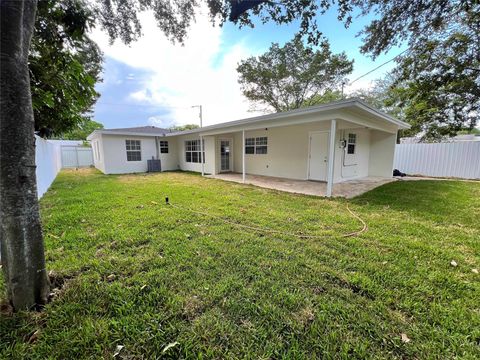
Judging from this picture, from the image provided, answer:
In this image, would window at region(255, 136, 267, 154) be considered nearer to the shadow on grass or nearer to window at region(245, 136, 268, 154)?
window at region(245, 136, 268, 154)

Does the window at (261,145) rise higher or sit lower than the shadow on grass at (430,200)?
higher

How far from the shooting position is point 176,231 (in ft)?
11.6

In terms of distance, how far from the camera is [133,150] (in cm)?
1279

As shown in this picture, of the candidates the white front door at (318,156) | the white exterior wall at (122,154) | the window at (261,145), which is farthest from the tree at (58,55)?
the white exterior wall at (122,154)

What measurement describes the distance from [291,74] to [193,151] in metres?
9.76

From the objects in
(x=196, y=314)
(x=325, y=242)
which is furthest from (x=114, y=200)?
(x=325, y=242)

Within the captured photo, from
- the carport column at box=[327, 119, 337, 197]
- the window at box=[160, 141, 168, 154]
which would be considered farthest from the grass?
the window at box=[160, 141, 168, 154]

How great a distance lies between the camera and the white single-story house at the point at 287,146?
6590mm

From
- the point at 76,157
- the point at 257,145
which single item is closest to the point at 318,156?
the point at 257,145

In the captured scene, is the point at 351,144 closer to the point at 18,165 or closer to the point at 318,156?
the point at 318,156

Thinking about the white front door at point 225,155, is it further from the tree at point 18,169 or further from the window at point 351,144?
the tree at point 18,169

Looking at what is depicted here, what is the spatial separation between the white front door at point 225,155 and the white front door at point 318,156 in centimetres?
497

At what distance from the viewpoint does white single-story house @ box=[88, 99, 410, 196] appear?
21.6 ft

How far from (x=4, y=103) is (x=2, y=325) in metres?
1.69
